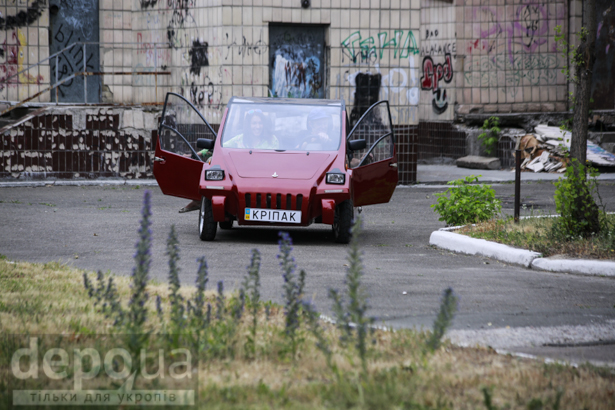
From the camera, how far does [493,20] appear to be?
20.1m

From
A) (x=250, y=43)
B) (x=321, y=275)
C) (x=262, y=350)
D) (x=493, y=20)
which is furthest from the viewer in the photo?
(x=493, y=20)

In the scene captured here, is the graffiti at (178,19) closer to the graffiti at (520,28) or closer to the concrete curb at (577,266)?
the graffiti at (520,28)

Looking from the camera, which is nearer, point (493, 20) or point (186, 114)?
point (186, 114)

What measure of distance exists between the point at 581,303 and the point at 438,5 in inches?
640

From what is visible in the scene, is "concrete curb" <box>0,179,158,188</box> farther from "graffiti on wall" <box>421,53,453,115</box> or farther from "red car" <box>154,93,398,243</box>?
"graffiti on wall" <box>421,53,453,115</box>

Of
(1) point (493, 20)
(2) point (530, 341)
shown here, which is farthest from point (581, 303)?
(1) point (493, 20)

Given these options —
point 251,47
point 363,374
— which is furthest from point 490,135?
point 363,374

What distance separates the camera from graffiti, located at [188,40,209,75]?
644 inches

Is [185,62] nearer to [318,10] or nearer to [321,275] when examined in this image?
[318,10]

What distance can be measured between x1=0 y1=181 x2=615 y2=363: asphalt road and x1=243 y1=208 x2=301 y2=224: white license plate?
1.03ft

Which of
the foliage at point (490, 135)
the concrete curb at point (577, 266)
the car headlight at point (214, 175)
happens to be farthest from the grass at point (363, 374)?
the foliage at point (490, 135)

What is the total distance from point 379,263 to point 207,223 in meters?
2.27

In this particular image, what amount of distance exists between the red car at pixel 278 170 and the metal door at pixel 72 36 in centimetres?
873

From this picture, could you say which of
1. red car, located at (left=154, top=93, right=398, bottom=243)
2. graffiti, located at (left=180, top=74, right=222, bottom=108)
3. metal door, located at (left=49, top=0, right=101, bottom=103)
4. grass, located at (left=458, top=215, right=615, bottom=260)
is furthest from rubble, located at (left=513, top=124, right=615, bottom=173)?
metal door, located at (left=49, top=0, right=101, bottom=103)
